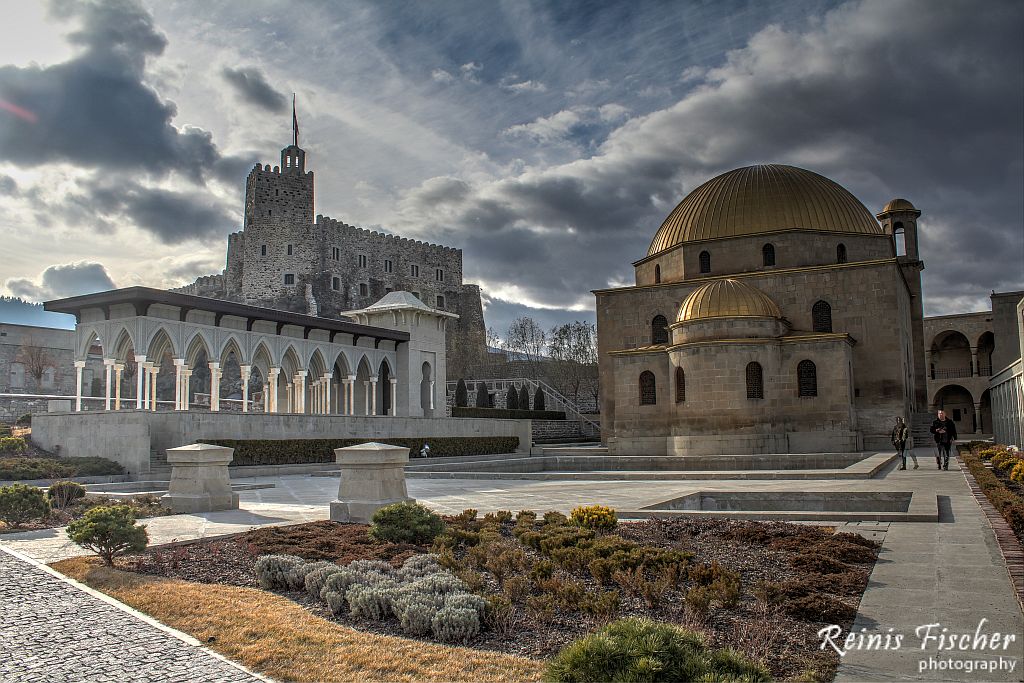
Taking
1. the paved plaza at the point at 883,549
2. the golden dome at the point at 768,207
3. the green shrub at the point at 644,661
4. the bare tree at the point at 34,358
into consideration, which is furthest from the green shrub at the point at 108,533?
the bare tree at the point at 34,358

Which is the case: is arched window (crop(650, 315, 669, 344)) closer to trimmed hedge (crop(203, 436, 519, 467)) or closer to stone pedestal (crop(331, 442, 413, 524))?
trimmed hedge (crop(203, 436, 519, 467))

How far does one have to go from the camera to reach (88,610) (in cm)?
668

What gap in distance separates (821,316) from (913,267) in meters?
11.2

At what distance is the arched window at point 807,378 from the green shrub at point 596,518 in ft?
71.8

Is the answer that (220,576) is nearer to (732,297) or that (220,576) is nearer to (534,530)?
(534,530)

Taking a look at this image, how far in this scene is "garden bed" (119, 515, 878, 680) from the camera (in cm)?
548

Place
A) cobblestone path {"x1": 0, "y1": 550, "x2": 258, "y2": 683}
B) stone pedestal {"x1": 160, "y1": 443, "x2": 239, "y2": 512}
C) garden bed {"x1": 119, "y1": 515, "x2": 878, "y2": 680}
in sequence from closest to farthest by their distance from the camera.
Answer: cobblestone path {"x1": 0, "y1": 550, "x2": 258, "y2": 683}
garden bed {"x1": 119, "y1": 515, "x2": 878, "y2": 680}
stone pedestal {"x1": 160, "y1": 443, "x2": 239, "y2": 512}

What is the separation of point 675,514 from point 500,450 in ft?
86.2

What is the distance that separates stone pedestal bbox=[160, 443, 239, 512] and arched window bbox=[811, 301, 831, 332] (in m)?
26.0

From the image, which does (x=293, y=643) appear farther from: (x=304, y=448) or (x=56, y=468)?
(x=304, y=448)

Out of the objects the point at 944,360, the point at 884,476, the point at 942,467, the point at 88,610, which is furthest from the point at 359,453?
the point at 944,360

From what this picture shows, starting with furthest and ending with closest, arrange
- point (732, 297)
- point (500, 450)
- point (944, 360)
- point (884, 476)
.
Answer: point (944, 360), point (500, 450), point (732, 297), point (884, 476)

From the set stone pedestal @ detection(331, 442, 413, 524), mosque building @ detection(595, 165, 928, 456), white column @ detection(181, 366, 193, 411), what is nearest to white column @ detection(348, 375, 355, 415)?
white column @ detection(181, 366, 193, 411)

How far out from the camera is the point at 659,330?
1393 inches
